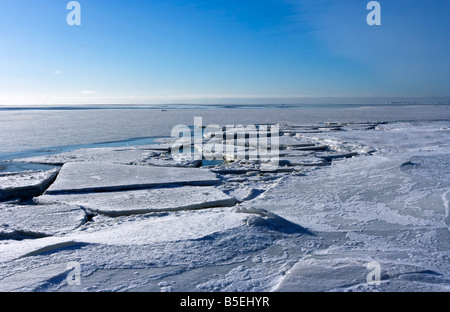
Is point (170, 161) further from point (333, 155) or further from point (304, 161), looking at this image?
point (333, 155)

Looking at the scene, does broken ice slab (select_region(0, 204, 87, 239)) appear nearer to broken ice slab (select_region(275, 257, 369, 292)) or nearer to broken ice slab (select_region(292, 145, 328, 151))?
broken ice slab (select_region(275, 257, 369, 292))

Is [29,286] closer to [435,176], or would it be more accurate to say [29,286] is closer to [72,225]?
[72,225]

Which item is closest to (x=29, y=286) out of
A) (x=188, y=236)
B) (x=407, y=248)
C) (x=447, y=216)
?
(x=188, y=236)

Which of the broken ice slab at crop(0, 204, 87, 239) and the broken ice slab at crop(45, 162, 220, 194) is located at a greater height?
the broken ice slab at crop(45, 162, 220, 194)

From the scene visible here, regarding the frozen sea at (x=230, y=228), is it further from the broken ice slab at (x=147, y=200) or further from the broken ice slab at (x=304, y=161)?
the broken ice slab at (x=304, y=161)

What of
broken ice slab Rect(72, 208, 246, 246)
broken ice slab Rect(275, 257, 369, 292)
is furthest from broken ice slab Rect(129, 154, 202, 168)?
broken ice slab Rect(275, 257, 369, 292)

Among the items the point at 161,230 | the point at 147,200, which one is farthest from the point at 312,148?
the point at 161,230
